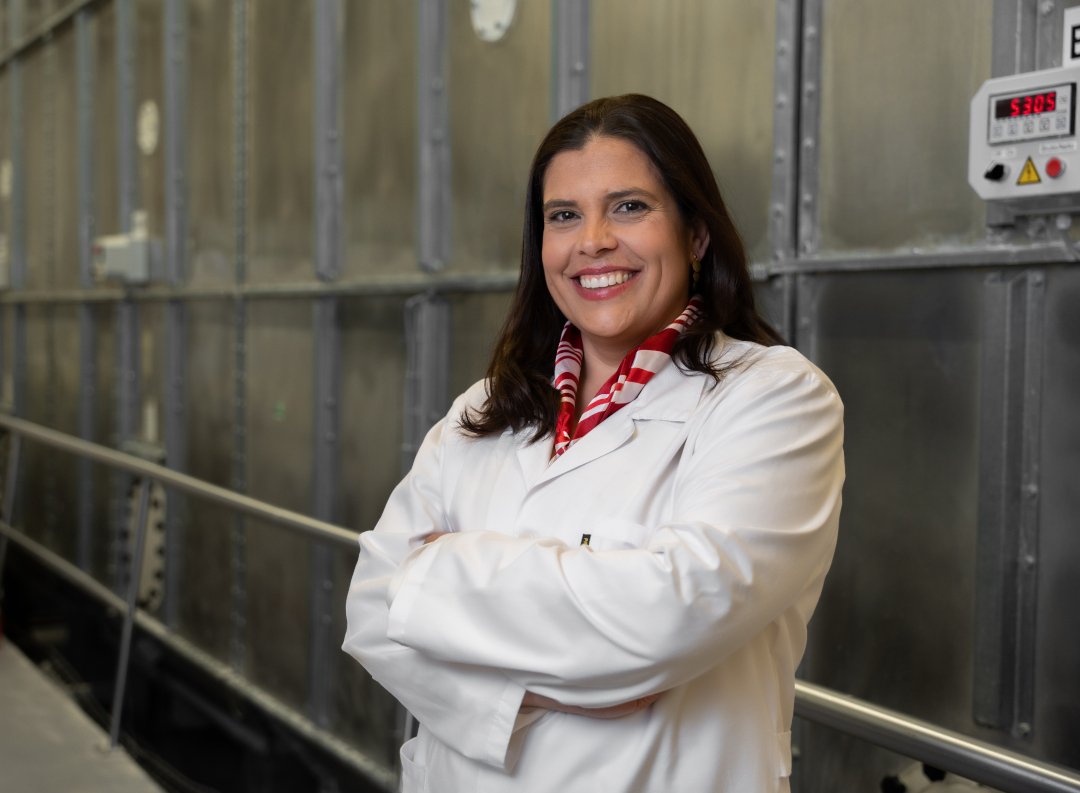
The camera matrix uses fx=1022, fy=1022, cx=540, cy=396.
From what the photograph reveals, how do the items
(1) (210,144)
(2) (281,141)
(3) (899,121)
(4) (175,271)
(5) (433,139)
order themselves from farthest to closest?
(4) (175,271) → (1) (210,144) → (2) (281,141) → (5) (433,139) → (3) (899,121)

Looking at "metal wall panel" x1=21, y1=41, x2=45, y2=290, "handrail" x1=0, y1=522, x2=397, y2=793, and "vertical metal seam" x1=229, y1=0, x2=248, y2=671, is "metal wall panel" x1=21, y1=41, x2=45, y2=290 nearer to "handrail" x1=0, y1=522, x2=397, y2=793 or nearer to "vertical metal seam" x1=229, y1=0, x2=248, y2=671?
"vertical metal seam" x1=229, y1=0, x2=248, y2=671

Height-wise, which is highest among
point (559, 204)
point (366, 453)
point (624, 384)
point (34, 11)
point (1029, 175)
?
point (34, 11)

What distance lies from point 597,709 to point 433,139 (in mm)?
3027

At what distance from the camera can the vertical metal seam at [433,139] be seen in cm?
380

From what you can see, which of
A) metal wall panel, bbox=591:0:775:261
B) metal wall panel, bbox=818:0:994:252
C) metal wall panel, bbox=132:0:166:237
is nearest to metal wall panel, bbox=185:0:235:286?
metal wall panel, bbox=132:0:166:237

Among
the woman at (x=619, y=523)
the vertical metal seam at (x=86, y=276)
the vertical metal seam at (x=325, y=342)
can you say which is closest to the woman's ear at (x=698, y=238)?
the woman at (x=619, y=523)

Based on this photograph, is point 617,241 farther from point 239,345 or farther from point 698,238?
point 239,345

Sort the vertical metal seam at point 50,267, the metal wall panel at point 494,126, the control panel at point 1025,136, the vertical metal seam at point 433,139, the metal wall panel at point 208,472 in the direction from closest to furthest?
the control panel at point 1025,136
the metal wall panel at point 494,126
the vertical metal seam at point 433,139
the metal wall panel at point 208,472
the vertical metal seam at point 50,267

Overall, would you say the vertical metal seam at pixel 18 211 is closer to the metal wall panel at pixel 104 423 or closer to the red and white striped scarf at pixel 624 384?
the metal wall panel at pixel 104 423

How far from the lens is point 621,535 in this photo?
1.20 meters

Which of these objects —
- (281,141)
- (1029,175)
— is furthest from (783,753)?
(281,141)

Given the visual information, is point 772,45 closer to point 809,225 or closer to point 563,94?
point 809,225

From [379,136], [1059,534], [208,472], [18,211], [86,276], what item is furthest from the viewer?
[18,211]

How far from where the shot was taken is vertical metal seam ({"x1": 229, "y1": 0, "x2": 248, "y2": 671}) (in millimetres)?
4938
